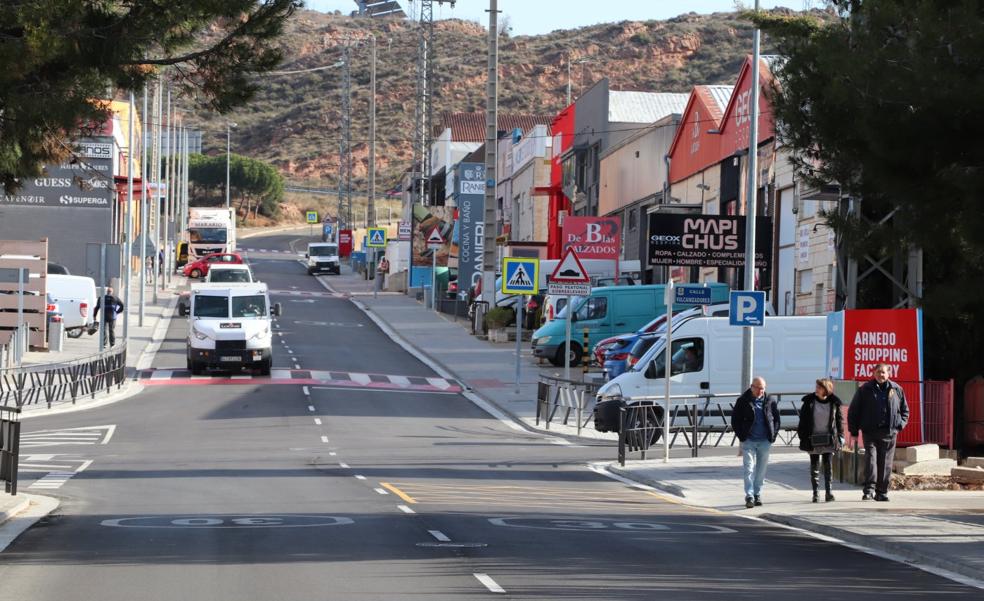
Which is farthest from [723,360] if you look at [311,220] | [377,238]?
[311,220]

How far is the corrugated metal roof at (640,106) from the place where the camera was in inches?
2576

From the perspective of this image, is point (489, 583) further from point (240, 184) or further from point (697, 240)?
point (240, 184)

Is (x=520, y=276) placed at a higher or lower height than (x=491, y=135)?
lower

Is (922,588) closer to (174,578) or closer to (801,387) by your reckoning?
(174,578)

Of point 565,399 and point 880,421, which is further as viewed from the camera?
point 565,399

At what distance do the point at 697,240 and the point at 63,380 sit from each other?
15189 millimetres

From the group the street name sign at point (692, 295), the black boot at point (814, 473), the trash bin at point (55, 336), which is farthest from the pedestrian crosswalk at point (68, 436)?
the trash bin at point (55, 336)

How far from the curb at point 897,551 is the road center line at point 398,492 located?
454cm

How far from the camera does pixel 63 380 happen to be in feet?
119

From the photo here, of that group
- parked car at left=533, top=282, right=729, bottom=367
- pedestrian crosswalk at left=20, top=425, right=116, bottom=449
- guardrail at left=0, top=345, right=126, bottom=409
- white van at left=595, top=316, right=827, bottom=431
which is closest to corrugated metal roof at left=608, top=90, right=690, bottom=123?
parked car at left=533, top=282, right=729, bottom=367

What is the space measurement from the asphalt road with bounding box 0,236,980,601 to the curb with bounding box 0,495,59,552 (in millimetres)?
281

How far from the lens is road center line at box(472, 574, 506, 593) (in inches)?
477

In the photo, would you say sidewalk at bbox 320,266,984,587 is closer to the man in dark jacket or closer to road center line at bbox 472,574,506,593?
the man in dark jacket

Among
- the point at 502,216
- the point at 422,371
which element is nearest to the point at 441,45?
the point at 502,216
